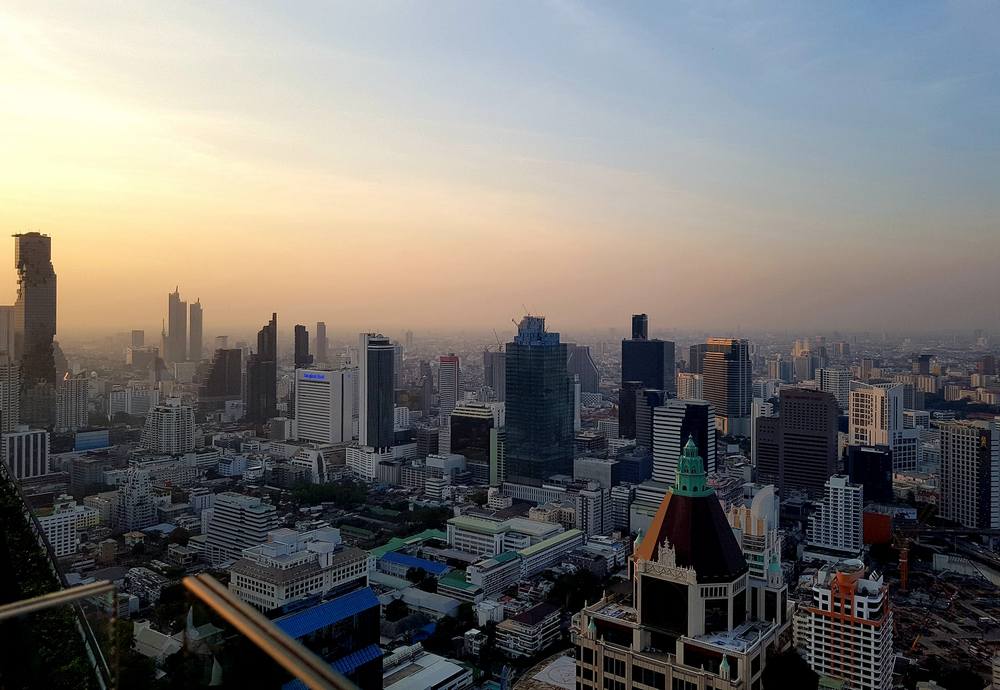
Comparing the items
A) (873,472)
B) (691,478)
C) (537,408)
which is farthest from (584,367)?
(691,478)

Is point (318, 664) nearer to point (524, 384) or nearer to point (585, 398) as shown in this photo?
point (524, 384)

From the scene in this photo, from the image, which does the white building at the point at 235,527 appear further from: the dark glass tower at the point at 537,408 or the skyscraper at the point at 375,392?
the skyscraper at the point at 375,392

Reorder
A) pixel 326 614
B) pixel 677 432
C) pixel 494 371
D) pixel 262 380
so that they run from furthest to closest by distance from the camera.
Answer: pixel 494 371 → pixel 262 380 → pixel 677 432 → pixel 326 614

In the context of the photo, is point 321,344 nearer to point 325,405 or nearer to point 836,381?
point 325,405

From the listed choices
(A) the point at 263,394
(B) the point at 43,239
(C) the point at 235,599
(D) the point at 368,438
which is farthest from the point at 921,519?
(B) the point at 43,239

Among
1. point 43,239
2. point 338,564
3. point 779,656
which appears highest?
point 43,239

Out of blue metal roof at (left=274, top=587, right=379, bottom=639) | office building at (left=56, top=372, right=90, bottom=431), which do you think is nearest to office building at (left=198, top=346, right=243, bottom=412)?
office building at (left=56, top=372, right=90, bottom=431)
